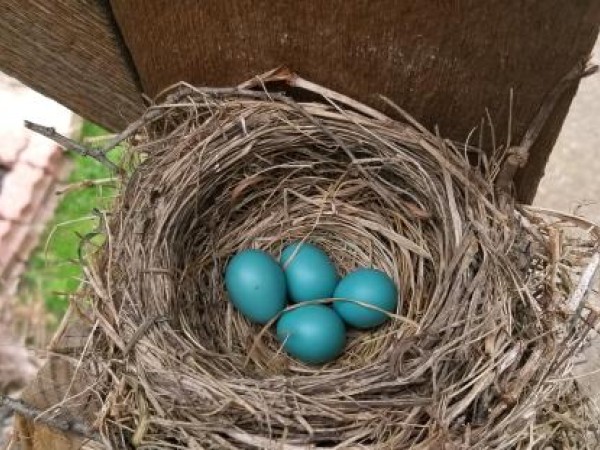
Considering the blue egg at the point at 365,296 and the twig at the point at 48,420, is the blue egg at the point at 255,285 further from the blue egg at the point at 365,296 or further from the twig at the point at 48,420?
the twig at the point at 48,420

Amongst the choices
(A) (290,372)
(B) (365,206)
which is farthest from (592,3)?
(A) (290,372)

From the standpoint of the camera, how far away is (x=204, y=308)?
1.35 metres

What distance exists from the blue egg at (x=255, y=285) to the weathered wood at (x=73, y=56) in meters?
0.27

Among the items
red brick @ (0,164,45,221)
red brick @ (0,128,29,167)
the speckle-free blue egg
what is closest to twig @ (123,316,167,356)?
the speckle-free blue egg

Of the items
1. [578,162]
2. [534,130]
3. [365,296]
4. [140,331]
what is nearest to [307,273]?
[365,296]

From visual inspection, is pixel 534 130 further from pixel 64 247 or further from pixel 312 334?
pixel 64 247

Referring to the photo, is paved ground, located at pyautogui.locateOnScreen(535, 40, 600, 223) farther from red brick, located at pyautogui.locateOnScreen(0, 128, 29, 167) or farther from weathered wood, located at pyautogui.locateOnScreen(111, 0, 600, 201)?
red brick, located at pyautogui.locateOnScreen(0, 128, 29, 167)

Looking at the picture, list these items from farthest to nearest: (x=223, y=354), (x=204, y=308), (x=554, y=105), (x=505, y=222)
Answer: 1. (x=204, y=308)
2. (x=223, y=354)
3. (x=505, y=222)
4. (x=554, y=105)

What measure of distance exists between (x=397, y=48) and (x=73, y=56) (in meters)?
0.38

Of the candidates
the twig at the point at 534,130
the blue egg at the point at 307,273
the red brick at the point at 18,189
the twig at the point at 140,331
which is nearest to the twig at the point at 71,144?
the twig at the point at 140,331

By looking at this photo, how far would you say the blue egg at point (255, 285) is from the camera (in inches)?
51.9

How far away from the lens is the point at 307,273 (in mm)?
1394

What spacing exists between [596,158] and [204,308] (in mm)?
1312

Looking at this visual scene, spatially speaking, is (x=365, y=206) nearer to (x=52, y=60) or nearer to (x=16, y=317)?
(x=52, y=60)
